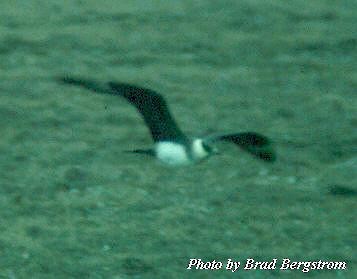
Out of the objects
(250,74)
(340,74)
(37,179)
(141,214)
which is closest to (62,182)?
(37,179)

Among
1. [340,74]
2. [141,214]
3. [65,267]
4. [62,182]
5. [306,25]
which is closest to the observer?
[65,267]

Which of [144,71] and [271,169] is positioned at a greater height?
[144,71]

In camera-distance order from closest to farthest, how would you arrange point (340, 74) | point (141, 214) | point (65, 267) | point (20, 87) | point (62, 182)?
point (65, 267)
point (141, 214)
point (62, 182)
point (20, 87)
point (340, 74)

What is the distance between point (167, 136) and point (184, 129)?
1192 millimetres

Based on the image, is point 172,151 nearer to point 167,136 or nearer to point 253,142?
point 167,136

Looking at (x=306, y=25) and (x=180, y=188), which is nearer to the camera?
(x=180, y=188)

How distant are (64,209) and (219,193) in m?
0.86

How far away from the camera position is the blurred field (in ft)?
14.7

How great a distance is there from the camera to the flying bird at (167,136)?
4277 millimetres

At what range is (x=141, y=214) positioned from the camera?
4.76 meters

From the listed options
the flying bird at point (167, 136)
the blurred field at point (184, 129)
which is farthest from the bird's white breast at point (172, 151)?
the blurred field at point (184, 129)

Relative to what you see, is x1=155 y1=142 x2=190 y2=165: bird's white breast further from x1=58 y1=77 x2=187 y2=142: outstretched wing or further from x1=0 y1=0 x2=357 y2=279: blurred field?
x1=0 y1=0 x2=357 y2=279: blurred field

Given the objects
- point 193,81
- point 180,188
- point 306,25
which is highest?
point 306,25

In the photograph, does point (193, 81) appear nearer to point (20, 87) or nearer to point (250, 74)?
point (250, 74)
